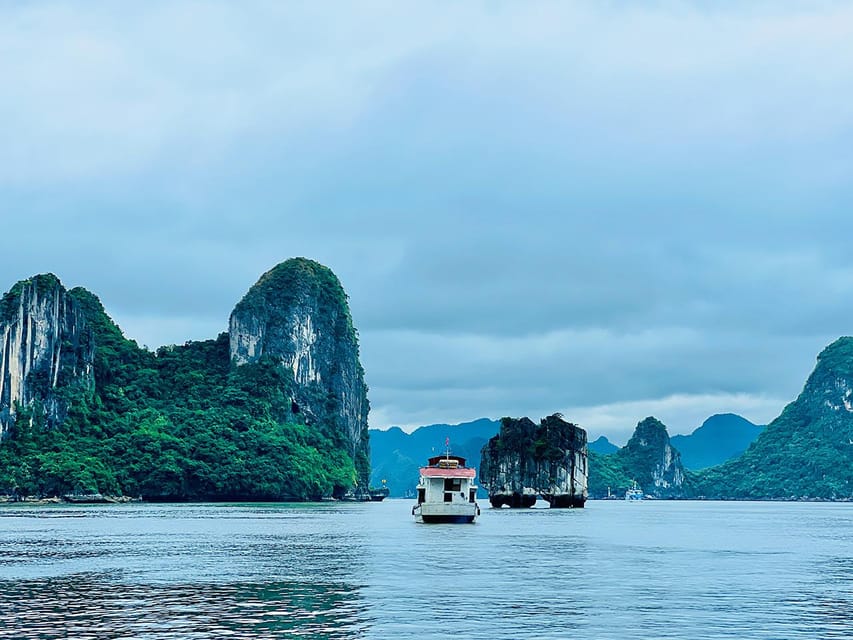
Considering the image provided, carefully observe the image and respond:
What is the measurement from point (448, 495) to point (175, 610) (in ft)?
229

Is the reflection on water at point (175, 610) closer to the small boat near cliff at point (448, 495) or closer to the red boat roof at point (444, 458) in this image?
the small boat near cliff at point (448, 495)

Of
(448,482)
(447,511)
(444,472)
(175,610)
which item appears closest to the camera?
(175,610)

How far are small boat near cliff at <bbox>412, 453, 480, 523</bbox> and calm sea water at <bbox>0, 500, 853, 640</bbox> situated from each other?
2051cm

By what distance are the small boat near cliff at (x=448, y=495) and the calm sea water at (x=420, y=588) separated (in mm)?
20507

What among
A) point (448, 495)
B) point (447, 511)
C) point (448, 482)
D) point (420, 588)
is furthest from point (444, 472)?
point (420, 588)

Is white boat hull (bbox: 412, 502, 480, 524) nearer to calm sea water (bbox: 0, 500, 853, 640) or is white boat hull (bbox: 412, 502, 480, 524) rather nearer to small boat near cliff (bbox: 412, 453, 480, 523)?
small boat near cliff (bbox: 412, 453, 480, 523)

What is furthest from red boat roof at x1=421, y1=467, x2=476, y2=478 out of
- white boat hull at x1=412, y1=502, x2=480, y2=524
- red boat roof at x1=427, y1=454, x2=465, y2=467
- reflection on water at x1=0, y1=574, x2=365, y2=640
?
reflection on water at x1=0, y1=574, x2=365, y2=640

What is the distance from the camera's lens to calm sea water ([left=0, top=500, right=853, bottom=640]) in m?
32.5

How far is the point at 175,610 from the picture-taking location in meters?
35.9

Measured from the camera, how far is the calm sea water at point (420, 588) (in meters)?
32.5

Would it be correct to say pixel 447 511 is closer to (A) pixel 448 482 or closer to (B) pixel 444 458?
(A) pixel 448 482

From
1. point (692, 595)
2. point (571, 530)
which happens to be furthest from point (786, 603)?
point (571, 530)

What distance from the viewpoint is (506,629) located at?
32344 mm

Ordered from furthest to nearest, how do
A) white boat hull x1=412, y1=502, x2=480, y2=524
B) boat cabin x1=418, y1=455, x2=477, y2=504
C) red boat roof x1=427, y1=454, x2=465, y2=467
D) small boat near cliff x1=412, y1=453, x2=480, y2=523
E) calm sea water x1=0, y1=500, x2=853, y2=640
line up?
red boat roof x1=427, y1=454, x2=465, y2=467 < white boat hull x1=412, y1=502, x2=480, y2=524 < small boat near cliff x1=412, y1=453, x2=480, y2=523 < boat cabin x1=418, y1=455, x2=477, y2=504 < calm sea water x1=0, y1=500, x2=853, y2=640
